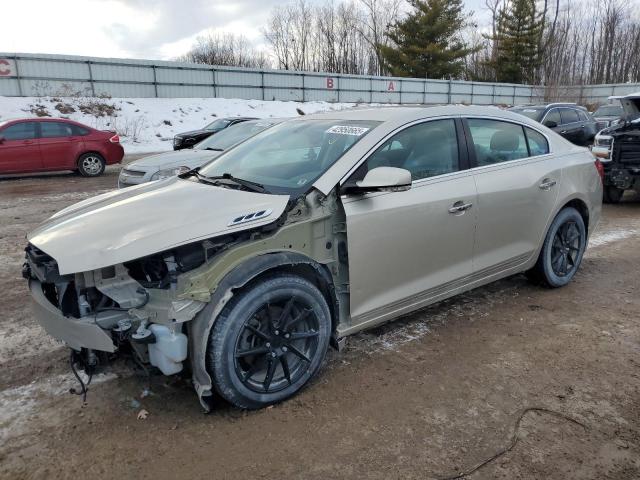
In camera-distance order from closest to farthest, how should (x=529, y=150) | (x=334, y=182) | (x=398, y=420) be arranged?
(x=398, y=420) < (x=334, y=182) < (x=529, y=150)

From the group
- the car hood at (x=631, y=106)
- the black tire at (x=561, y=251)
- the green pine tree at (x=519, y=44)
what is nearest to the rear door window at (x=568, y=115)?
the car hood at (x=631, y=106)

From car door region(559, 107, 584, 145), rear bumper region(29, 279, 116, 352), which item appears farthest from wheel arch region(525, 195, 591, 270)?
car door region(559, 107, 584, 145)

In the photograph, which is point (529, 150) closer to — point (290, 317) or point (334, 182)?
point (334, 182)

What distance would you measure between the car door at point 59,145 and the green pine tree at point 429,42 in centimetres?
3695

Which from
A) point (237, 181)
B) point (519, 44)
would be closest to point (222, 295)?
point (237, 181)

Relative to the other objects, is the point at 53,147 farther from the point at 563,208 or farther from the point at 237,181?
the point at 563,208

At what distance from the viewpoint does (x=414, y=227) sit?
332cm

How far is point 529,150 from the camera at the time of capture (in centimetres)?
433

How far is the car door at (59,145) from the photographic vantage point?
12.6 metres

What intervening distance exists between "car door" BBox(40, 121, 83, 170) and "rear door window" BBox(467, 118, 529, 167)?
1184 cm

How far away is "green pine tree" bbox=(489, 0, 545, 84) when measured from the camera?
1946 inches

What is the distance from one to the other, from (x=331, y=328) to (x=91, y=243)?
1.46m

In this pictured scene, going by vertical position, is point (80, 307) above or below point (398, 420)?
above

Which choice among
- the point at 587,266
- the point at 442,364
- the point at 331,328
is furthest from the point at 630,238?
the point at 331,328
